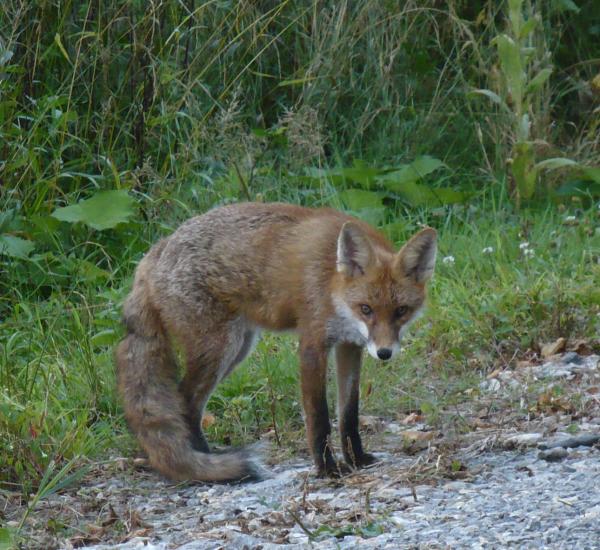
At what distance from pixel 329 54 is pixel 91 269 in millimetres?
2584

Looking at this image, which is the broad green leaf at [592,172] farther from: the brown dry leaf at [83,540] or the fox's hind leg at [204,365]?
the brown dry leaf at [83,540]

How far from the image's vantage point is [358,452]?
4797mm

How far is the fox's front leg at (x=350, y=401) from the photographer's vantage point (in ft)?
15.6

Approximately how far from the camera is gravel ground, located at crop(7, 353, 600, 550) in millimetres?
3652

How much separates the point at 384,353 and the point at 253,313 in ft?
2.58

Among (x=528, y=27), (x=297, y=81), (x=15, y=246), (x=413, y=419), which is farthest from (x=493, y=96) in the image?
(x=15, y=246)

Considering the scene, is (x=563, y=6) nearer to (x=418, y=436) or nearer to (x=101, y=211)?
(x=101, y=211)

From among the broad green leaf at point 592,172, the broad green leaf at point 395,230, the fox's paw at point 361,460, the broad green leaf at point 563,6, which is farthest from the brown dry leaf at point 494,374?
the broad green leaf at point 563,6

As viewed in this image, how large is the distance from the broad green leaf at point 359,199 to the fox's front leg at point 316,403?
110 inches

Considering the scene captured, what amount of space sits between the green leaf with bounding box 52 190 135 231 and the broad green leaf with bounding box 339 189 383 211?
4.52ft

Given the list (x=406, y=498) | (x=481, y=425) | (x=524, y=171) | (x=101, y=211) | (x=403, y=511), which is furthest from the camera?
(x=524, y=171)

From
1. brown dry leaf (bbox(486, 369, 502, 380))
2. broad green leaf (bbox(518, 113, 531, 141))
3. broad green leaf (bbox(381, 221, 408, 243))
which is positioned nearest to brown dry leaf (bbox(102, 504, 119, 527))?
brown dry leaf (bbox(486, 369, 502, 380))

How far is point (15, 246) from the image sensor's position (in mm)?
6824

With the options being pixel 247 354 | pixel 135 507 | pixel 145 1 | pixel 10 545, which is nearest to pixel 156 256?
pixel 247 354
